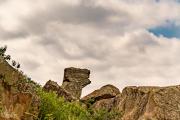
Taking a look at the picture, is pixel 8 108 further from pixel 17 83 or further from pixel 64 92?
pixel 64 92

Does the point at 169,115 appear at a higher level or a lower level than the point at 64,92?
lower

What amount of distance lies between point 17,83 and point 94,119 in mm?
21683

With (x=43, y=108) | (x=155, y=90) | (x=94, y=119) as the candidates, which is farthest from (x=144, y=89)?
(x=43, y=108)

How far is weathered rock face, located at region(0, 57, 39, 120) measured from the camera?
30188 mm

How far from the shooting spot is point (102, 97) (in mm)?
64125

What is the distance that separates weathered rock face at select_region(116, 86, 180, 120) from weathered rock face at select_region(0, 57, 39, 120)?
19.7 metres

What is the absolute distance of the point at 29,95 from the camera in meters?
31.6

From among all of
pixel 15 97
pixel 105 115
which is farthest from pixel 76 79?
pixel 15 97

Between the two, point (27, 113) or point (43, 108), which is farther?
point (43, 108)

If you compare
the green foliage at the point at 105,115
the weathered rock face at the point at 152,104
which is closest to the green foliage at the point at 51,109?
the green foliage at the point at 105,115

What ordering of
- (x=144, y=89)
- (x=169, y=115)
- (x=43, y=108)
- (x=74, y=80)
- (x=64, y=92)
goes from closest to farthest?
(x=43, y=108) → (x=169, y=115) → (x=144, y=89) → (x=64, y=92) → (x=74, y=80)

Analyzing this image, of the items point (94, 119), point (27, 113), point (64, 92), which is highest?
point (64, 92)

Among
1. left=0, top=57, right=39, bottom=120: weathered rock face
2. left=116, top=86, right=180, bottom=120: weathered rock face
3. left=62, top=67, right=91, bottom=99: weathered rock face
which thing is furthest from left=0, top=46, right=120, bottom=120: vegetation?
left=62, top=67, right=91, bottom=99: weathered rock face

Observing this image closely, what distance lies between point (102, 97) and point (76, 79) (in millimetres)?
8231
